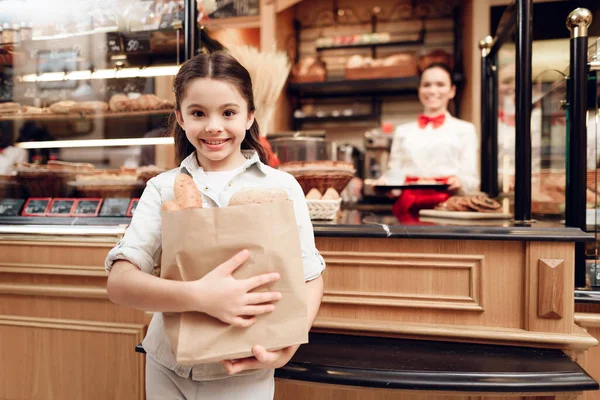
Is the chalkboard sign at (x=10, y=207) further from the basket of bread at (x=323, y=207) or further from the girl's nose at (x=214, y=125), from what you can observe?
the girl's nose at (x=214, y=125)

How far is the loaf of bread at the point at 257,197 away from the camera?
0.80 m

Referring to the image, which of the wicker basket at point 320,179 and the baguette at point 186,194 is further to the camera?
the wicker basket at point 320,179

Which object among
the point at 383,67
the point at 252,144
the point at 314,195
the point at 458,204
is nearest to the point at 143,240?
the point at 252,144

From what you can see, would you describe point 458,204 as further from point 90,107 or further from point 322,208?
point 90,107

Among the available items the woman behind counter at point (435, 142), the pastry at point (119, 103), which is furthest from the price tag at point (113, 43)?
the woman behind counter at point (435, 142)

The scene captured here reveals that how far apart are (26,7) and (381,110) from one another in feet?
10.8

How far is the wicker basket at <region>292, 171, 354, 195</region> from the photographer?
161cm

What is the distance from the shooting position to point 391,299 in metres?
1.33

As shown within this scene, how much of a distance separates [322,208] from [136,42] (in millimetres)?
1425

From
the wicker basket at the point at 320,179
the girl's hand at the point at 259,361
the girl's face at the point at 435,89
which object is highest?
the girl's face at the point at 435,89

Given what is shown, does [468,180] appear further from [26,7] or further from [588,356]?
[26,7]

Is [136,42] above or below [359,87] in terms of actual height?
below

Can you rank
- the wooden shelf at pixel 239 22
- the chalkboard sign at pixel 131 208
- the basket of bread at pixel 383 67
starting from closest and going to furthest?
the chalkboard sign at pixel 131 208 < the basket of bread at pixel 383 67 < the wooden shelf at pixel 239 22

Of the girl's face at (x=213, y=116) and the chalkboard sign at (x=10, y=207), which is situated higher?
the girl's face at (x=213, y=116)
